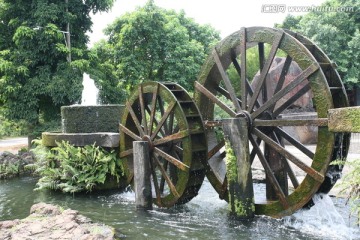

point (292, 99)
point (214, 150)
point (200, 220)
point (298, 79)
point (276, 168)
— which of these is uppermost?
point (298, 79)

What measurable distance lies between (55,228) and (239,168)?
2.78 m

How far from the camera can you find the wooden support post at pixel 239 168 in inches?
233

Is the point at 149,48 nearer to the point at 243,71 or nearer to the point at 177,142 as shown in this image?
the point at 177,142

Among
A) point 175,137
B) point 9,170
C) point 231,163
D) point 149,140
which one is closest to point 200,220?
point 231,163

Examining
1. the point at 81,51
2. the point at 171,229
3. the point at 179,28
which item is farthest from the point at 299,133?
the point at 179,28

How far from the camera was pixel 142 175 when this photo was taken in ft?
22.8

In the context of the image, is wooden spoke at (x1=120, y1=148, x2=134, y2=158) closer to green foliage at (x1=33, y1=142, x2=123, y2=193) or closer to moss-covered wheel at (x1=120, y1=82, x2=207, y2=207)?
moss-covered wheel at (x1=120, y1=82, x2=207, y2=207)

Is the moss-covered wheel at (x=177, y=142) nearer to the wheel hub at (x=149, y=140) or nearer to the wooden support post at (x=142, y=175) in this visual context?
the wheel hub at (x=149, y=140)

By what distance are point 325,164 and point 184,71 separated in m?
15.1

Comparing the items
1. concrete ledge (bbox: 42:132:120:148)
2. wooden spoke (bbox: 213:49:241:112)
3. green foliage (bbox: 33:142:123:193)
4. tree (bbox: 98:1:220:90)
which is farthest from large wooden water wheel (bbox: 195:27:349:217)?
tree (bbox: 98:1:220:90)

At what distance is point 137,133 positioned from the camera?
27.9ft

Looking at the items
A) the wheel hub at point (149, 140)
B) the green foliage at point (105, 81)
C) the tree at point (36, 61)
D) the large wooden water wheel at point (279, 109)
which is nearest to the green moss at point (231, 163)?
the large wooden water wheel at point (279, 109)

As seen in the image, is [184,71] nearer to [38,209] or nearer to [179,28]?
[179,28]

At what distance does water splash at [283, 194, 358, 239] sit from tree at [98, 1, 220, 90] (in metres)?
14.3
